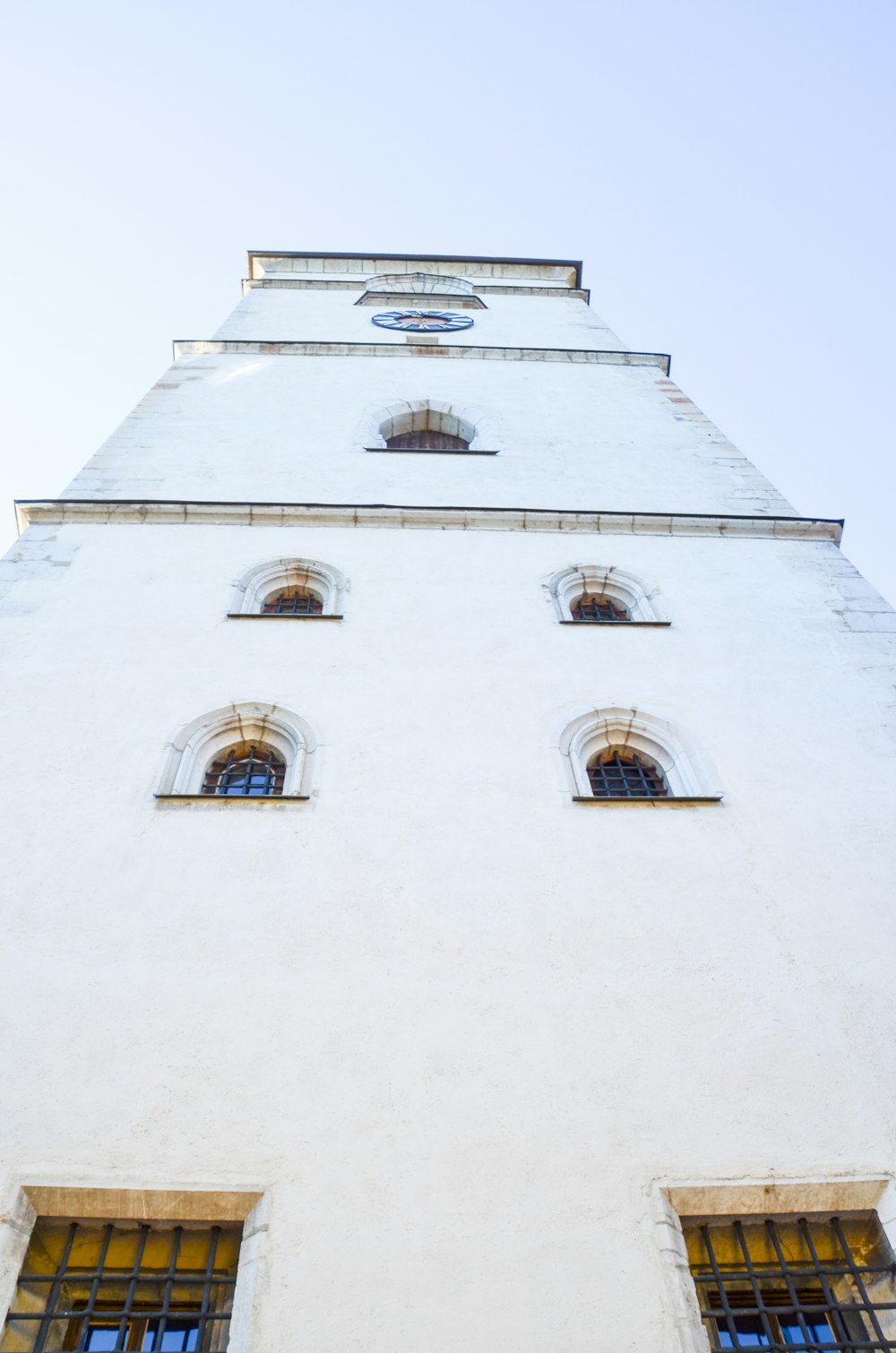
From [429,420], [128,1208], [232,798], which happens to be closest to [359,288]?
[429,420]

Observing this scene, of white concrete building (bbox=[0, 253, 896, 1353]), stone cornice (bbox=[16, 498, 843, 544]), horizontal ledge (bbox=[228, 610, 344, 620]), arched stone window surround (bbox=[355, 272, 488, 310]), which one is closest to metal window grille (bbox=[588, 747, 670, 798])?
white concrete building (bbox=[0, 253, 896, 1353])

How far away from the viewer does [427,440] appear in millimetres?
14367

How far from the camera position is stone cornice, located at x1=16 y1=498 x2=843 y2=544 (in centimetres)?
1038

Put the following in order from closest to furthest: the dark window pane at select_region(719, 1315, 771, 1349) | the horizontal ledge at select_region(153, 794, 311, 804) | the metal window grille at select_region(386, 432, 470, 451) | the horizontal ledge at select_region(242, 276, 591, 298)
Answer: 1. the dark window pane at select_region(719, 1315, 771, 1349)
2. the horizontal ledge at select_region(153, 794, 311, 804)
3. the metal window grille at select_region(386, 432, 470, 451)
4. the horizontal ledge at select_region(242, 276, 591, 298)

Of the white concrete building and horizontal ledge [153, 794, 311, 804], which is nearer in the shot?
the white concrete building

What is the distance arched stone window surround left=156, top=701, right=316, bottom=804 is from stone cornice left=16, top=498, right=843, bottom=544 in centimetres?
324

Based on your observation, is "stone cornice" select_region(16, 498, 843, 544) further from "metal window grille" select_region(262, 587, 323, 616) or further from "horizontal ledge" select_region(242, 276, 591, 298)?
"horizontal ledge" select_region(242, 276, 591, 298)

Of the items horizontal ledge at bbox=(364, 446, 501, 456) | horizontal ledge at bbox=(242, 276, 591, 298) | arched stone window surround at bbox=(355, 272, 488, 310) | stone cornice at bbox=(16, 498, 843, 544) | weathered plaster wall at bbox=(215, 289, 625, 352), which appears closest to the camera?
stone cornice at bbox=(16, 498, 843, 544)

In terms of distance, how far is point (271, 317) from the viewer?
1859 cm

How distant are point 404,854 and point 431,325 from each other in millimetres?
14081

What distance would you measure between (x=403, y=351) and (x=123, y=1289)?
13.7 meters

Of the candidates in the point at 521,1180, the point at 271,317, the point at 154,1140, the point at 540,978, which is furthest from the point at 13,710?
the point at 271,317

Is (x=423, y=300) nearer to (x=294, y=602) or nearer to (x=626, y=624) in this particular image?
(x=294, y=602)

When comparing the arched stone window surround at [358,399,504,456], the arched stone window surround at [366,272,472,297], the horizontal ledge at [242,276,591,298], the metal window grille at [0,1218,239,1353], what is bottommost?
the metal window grille at [0,1218,239,1353]
